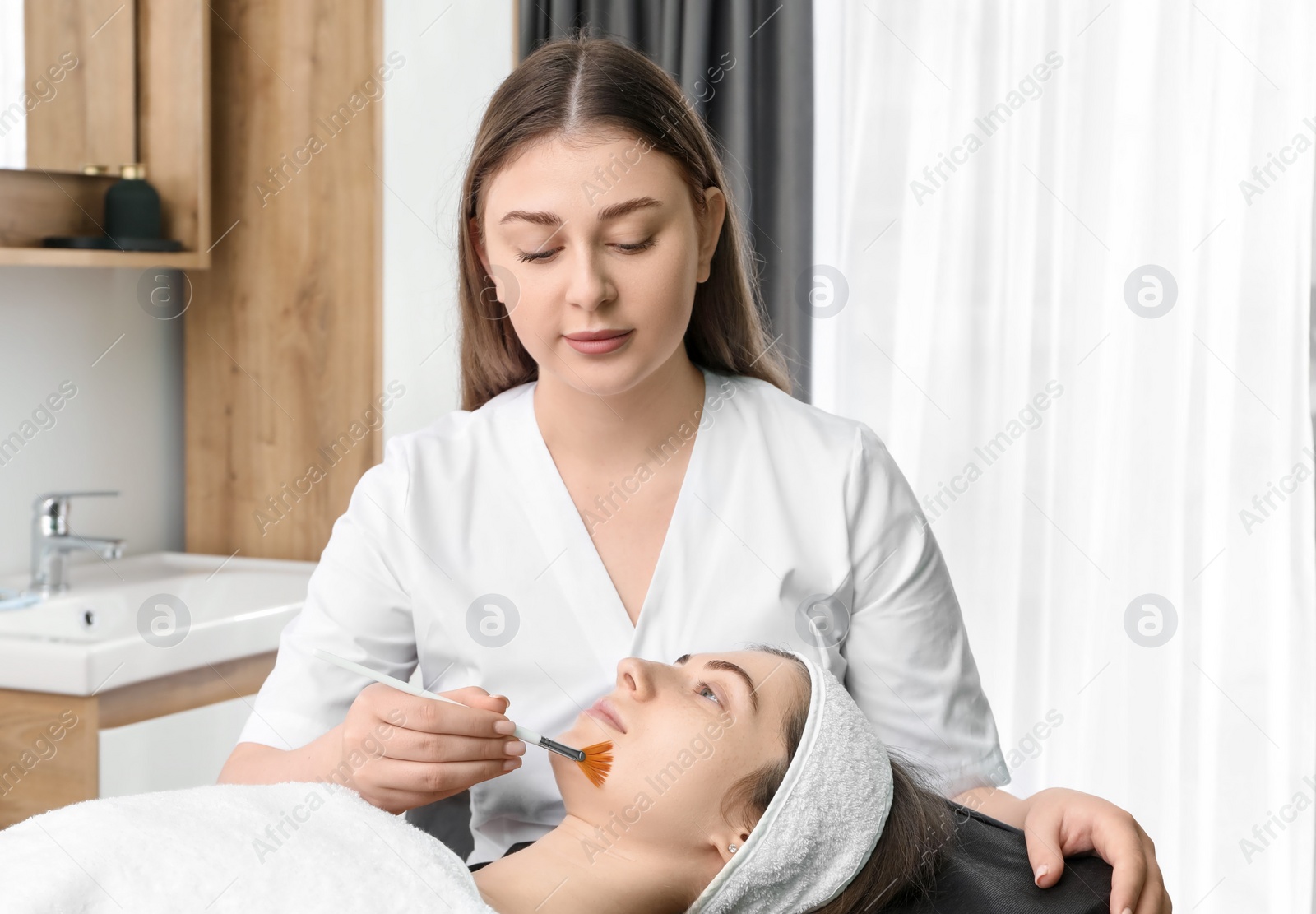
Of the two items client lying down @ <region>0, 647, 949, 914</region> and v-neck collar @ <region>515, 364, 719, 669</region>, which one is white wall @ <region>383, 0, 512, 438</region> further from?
client lying down @ <region>0, 647, 949, 914</region>

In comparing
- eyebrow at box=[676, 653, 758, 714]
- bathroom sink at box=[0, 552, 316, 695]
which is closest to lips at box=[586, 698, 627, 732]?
eyebrow at box=[676, 653, 758, 714]

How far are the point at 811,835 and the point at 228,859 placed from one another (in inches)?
19.4

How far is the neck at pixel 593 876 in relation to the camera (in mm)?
1076

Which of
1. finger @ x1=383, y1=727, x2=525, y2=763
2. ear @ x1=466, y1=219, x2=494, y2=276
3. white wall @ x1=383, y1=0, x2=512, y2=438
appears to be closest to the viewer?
finger @ x1=383, y1=727, x2=525, y2=763

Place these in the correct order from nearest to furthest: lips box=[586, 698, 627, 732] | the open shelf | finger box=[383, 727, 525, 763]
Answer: finger box=[383, 727, 525, 763] < lips box=[586, 698, 627, 732] < the open shelf

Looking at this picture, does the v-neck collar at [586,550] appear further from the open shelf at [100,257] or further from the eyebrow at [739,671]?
the open shelf at [100,257]

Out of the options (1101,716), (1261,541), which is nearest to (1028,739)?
(1101,716)

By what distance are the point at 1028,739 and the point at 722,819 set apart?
1.59m

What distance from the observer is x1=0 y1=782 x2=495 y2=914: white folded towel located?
904mm

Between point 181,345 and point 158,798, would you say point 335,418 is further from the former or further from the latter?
point 158,798

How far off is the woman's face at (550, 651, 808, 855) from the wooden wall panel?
5.06ft

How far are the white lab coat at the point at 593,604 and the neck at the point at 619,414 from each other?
0.18 ft

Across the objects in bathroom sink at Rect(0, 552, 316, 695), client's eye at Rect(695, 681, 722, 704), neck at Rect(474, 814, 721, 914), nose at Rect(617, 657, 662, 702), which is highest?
nose at Rect(617, 657, 662, 702)

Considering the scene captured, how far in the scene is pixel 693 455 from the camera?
1.39 m
